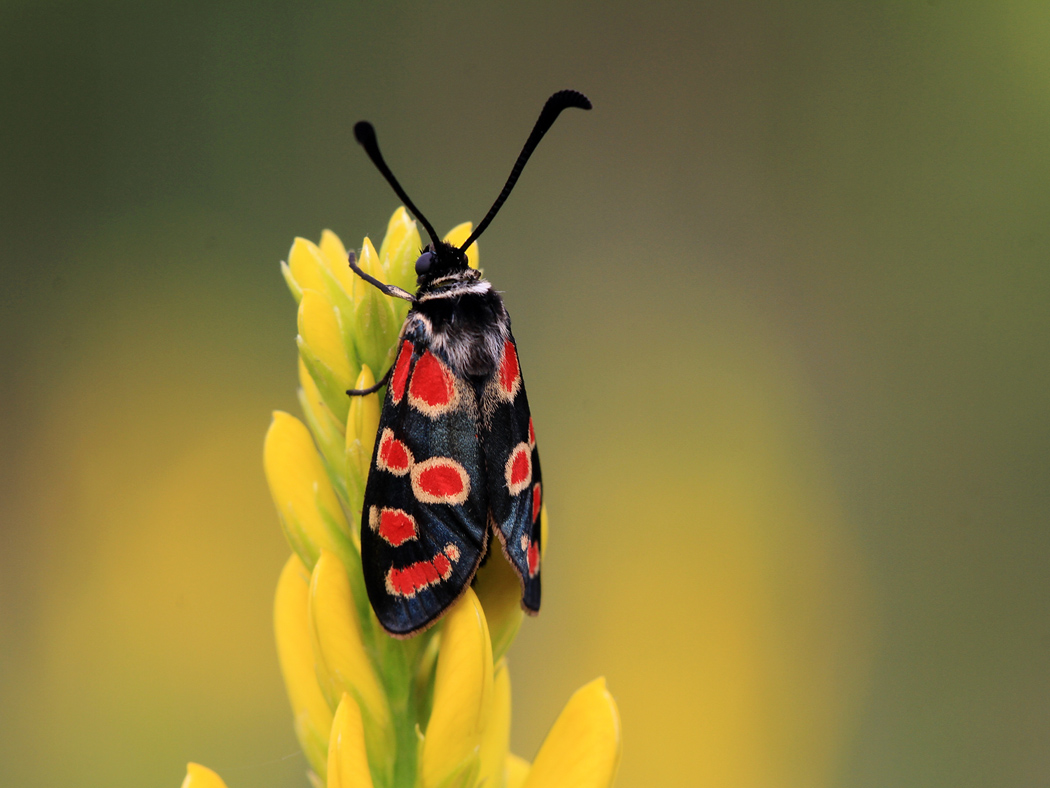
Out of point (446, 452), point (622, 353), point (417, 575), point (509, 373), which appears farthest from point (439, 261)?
point (622, 353)

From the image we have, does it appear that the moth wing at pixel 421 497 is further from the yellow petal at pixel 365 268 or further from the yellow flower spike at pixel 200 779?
the yellow flower spike at pixel 200 779

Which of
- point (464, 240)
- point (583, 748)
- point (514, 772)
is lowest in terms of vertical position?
point (514, 772)

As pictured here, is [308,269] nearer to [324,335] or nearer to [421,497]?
[324,335]

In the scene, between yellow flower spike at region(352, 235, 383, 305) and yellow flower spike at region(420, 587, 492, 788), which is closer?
yellow flower spike at region(420, 587, 492, 788)

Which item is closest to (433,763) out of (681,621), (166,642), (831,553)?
(681,621)

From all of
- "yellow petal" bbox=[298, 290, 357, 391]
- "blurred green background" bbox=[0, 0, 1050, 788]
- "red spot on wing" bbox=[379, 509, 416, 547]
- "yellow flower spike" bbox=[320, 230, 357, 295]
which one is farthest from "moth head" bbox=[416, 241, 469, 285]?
"blurred green background" bbox=[0, 0, 1050, 788]

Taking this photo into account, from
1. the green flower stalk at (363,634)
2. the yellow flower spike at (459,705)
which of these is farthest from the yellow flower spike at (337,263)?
the yellow flower spike at (459,705)

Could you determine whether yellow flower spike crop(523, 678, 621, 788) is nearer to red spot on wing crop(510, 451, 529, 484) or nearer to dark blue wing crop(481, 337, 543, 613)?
dark blue wing crop(481, 337, 543, 613)
